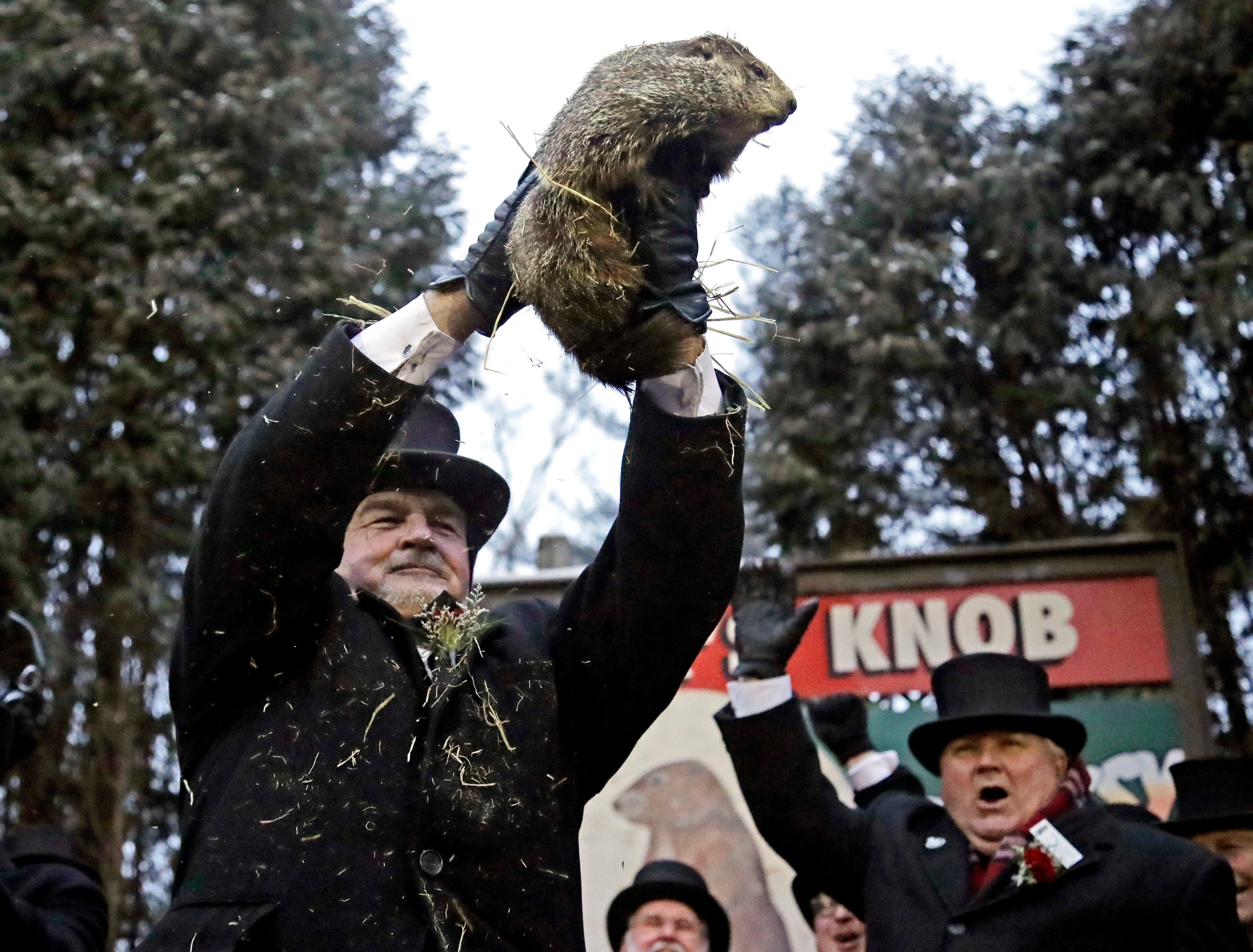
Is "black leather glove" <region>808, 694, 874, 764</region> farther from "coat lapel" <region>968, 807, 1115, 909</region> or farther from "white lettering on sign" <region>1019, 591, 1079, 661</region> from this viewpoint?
"white lettering on sign" <region>1019, 591, 1079, 661</region>

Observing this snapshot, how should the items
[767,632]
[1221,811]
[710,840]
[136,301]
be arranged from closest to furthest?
[767,632] → [1221,811] → [710,840] → [136,301]

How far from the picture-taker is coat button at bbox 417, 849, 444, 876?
7.41 ft

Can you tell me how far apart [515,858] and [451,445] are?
3.50 feet

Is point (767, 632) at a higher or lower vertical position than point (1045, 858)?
higher

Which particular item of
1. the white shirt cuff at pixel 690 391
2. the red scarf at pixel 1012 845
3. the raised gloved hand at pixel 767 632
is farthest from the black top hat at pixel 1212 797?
the white shirt cuff at pixel 690 391

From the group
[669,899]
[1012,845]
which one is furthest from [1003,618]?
[1012,845]

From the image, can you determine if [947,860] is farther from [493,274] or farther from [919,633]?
[919,633]

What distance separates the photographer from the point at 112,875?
435 inches

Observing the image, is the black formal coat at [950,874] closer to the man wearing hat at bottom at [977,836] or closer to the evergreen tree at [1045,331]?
the man wearing hat at bottom at [977,836]

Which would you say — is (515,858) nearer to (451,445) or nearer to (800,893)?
(451,445)

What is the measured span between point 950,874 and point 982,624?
5.39 metres

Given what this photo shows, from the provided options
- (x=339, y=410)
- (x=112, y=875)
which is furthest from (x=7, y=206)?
(x=339, y=410)

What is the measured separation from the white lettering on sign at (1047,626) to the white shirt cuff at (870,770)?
13.8 feet

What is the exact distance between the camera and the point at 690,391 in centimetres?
233
